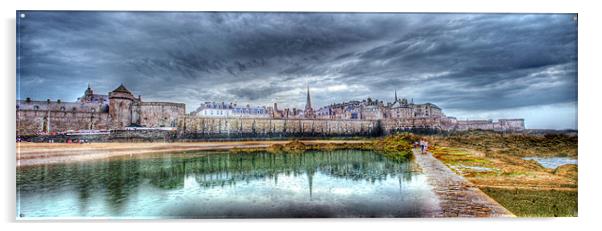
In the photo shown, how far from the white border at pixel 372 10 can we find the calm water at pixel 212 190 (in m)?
0.13

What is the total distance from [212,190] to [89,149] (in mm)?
1895

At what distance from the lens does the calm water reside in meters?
4.62

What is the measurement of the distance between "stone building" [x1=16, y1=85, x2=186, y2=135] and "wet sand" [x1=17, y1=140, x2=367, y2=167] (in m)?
0.23

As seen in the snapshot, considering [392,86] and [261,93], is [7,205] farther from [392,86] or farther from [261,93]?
[392,86]

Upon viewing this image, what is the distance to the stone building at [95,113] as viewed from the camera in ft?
15.4

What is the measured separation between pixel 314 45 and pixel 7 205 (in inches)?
177

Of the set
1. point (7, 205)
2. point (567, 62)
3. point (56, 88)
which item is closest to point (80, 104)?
point (56, 88)

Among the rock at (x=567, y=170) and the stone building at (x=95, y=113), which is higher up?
the stone building at (x=95, y=113)

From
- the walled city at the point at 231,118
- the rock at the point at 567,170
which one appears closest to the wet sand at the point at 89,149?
the walled city at the point at 231,118

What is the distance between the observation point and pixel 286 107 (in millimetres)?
5234

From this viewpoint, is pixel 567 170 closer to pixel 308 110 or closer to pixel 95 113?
pixel 308 110

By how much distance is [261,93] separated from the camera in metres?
5.16

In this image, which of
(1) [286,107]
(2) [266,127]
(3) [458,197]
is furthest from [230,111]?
(3) [458,197]

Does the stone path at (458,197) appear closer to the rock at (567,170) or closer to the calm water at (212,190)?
the calm water at (212,190)
